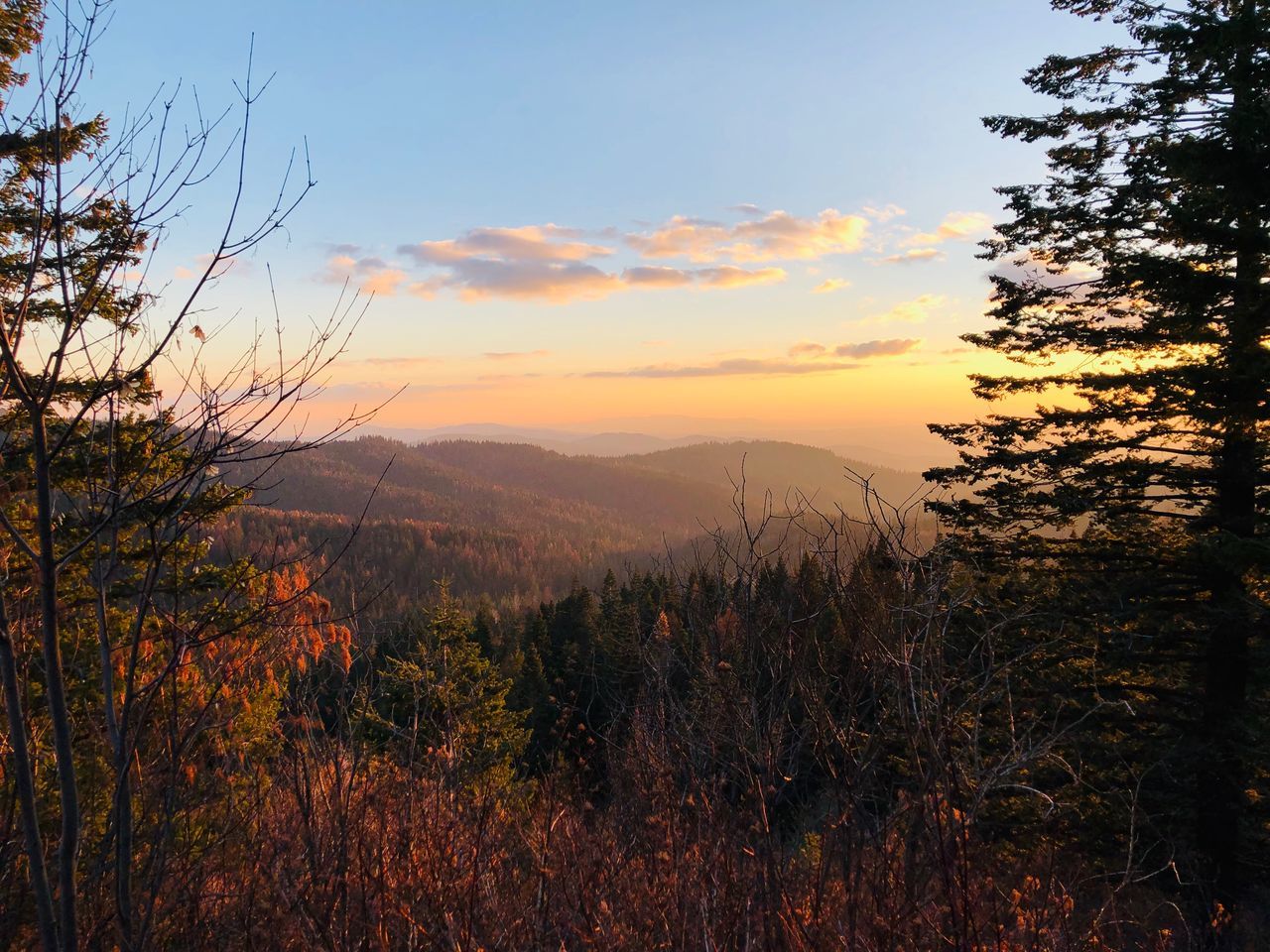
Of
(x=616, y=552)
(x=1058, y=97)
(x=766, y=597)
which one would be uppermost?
(x=1058, y=97)

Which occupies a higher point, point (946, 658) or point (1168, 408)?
point (1168, 408)

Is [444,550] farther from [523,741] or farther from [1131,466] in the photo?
[1131,466]

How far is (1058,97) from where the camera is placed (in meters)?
8.74

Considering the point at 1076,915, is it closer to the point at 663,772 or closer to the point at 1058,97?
the point at 663,772

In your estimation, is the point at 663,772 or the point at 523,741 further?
the point at 523,741

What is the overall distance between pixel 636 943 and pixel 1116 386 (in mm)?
8211

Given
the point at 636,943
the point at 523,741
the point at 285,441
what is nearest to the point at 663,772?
the point at 636,943

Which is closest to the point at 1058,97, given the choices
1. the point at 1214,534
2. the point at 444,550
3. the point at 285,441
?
the point at 1214,534

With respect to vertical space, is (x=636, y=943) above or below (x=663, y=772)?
below

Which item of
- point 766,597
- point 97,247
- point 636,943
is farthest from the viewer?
point 766,597

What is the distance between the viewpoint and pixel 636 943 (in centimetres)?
332

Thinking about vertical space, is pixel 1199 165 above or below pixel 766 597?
above

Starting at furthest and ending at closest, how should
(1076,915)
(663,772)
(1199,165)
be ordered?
(1076,915)
(1199,165)
(663,772)

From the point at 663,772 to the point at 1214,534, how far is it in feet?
20.6
